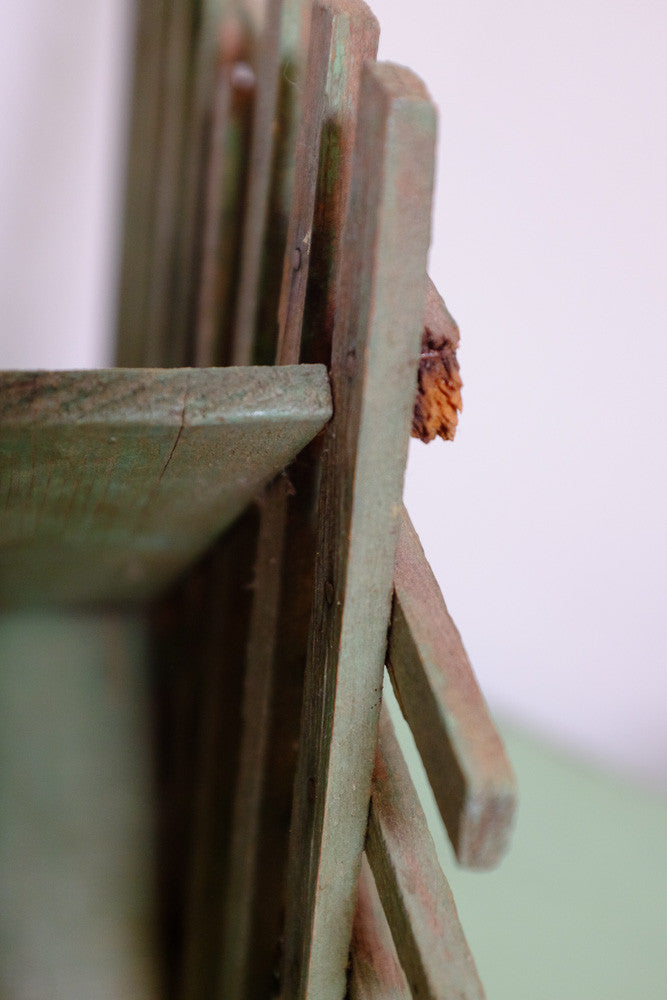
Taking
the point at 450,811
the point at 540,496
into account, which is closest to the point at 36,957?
the point at 450,811

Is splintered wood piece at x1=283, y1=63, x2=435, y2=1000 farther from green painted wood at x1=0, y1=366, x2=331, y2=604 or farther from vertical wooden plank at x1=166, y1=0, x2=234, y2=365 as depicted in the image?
vertical wooden plank at x1=166, y1=0, x2=234, y2=365

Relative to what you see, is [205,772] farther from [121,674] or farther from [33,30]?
[33,30]

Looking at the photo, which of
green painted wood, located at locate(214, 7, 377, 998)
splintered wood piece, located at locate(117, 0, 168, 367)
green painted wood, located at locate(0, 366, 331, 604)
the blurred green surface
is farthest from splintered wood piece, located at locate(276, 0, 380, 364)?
the blurred green surface

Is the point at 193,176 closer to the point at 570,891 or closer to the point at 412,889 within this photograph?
the point at 412,889

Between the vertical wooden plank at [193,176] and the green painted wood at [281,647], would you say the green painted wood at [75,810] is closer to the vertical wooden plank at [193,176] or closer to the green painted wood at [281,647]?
the green painted wood at [281,647]

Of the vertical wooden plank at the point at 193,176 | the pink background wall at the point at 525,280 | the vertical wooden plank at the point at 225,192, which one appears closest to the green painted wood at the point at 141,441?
the vertical wooden plank at the point at 225,192

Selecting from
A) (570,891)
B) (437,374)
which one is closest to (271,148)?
(437,374)
